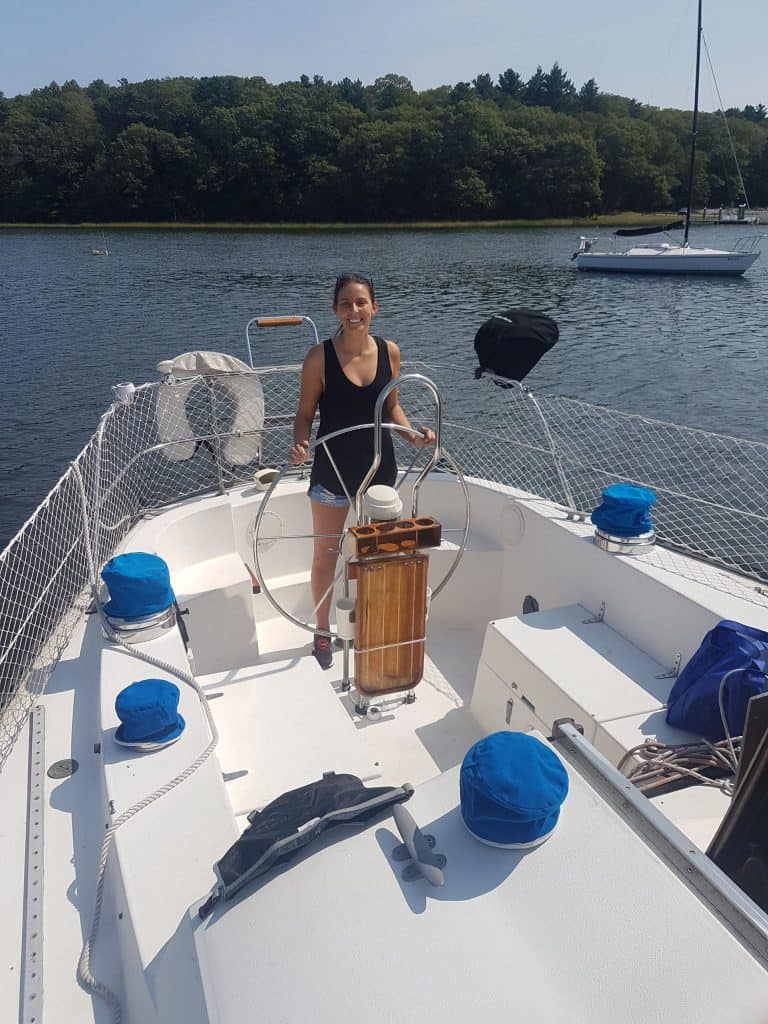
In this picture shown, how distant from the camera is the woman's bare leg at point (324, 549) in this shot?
2521mm

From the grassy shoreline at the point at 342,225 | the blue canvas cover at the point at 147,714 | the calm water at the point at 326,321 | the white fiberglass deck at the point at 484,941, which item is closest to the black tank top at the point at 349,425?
the blue canvas cover at the point at 147,714

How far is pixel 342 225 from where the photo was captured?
134 feet

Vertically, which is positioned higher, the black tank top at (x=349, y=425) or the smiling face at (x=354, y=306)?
the smiling face at (x=354, y=306)

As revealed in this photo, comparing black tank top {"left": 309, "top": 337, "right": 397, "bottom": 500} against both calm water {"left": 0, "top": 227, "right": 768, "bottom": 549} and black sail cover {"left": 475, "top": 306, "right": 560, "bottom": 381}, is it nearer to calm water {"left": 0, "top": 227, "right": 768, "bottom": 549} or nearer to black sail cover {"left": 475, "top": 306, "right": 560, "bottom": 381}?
black sail cover {"left": 475, "top": 306, "right": 560, "bottom": 381}

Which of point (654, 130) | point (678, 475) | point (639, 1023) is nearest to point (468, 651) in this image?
point (639, 1023)

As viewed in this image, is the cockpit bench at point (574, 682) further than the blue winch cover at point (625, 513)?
No

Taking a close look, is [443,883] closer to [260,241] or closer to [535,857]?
[535,857]

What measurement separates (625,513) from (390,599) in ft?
3.27

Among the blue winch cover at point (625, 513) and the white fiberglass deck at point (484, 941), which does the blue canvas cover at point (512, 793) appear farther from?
the blue winch cover at point (625, 513)

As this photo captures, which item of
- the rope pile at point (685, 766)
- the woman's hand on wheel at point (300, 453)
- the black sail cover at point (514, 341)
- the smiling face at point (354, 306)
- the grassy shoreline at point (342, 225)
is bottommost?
the grassy shoreline at point (342, 225)

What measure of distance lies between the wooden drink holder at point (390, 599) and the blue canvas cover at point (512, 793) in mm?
879

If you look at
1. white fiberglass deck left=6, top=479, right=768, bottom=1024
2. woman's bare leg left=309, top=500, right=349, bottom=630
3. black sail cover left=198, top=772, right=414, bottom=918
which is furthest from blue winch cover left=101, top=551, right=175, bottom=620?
black sail cover left=198, top=772, right=414, bottom=918

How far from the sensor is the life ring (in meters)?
3.01

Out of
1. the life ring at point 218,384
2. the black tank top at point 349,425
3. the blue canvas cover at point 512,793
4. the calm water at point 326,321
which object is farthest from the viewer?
the calm water at point 326,321
